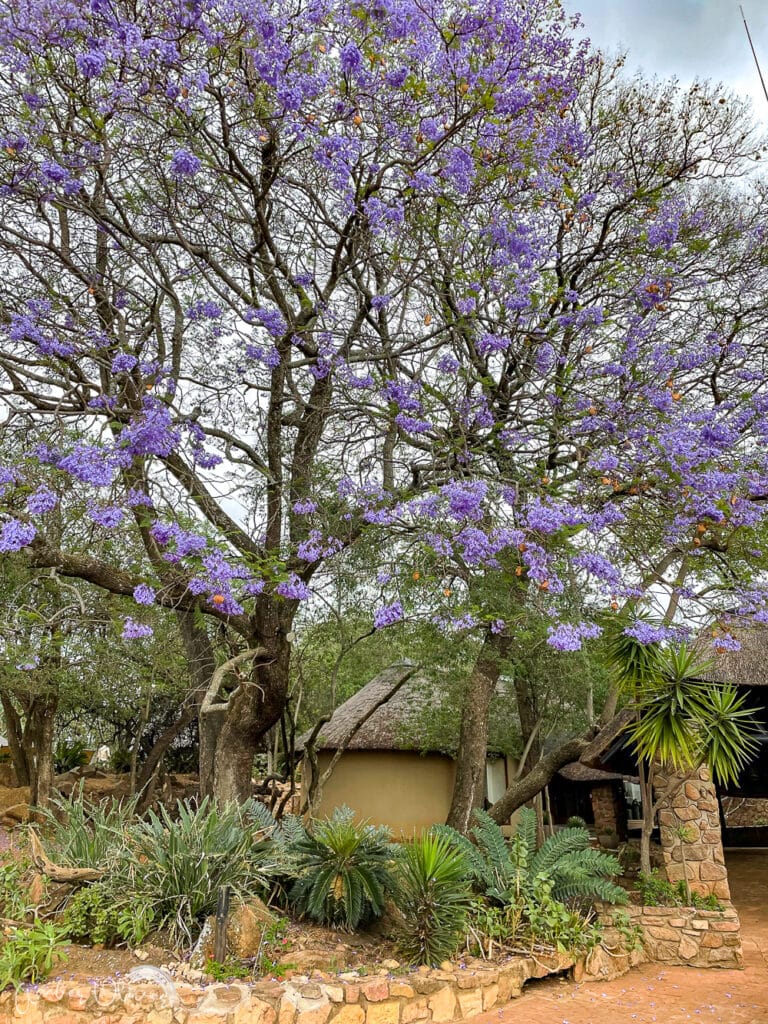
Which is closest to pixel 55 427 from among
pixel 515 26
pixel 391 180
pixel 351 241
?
pixel 351 241

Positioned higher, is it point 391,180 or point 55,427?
point 391,180

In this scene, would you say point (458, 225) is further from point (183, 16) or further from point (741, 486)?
point (741, 486)

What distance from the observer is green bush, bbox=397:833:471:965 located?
254 inches

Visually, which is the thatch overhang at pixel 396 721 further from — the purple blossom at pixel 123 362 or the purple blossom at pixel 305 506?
the purple blossom at pixel 123 362

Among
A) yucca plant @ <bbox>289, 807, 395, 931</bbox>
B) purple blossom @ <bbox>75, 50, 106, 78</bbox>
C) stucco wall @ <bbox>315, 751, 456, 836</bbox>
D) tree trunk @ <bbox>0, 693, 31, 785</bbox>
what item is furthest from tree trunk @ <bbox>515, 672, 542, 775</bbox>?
purple blossom @ <bbox>75, 50, 106, 78</bbox>

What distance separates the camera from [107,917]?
6031 mm

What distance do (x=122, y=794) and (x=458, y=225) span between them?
11.7 meters

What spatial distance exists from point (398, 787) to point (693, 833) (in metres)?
6.49

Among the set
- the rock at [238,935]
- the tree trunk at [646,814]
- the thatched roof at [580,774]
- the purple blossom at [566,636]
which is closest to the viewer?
the rock at [238,935]

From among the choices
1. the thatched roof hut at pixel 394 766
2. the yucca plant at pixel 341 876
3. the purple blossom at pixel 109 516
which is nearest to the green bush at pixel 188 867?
the yucca plant at pixel 341 876

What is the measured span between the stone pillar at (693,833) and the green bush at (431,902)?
304cm

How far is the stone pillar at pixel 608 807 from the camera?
1612cm

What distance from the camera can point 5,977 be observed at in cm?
547

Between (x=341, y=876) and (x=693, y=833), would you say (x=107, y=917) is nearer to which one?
(x=341, y=876)
